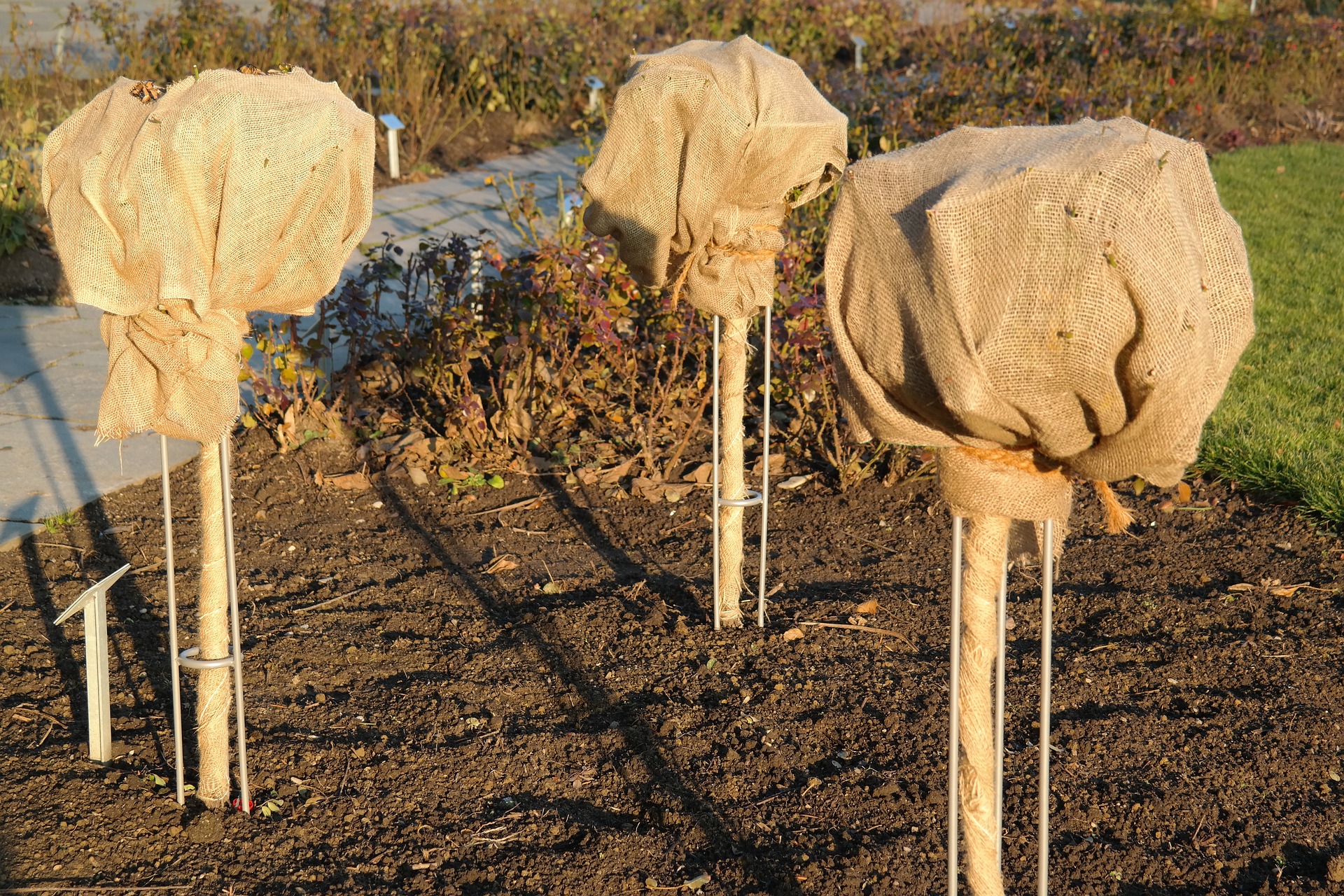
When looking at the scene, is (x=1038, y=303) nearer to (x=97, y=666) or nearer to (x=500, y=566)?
(x=97, y=666)

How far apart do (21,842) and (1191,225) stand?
7.58ft

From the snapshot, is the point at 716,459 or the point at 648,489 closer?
the point at 716,459

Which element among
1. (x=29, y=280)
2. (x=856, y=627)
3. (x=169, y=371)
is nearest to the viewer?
(x=169, y=371)

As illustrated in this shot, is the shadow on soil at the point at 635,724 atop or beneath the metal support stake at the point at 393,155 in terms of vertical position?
beneath

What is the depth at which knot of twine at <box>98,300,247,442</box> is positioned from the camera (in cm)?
205

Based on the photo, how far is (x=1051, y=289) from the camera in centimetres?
140

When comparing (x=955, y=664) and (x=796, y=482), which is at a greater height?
(x=955, y=664)

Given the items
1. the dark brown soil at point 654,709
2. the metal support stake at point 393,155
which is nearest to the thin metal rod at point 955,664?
the dark brown soil at point 654,709

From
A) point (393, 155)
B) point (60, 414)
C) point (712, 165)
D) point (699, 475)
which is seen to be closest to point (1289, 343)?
point (699, 475)

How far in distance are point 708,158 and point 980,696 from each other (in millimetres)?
1304

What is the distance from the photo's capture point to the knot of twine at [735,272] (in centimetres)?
281

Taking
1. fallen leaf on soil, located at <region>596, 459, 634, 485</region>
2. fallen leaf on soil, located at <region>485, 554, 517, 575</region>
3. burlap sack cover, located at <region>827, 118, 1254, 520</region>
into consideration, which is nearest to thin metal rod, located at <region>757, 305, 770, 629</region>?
fallen leaf on soil, located at <region>485, 554, 517, 575</region>

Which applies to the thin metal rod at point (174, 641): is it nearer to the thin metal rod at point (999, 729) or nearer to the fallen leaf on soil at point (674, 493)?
the thin metal rod at point (999, 729)

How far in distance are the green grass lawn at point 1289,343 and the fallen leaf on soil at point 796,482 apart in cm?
139
